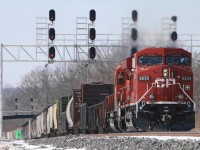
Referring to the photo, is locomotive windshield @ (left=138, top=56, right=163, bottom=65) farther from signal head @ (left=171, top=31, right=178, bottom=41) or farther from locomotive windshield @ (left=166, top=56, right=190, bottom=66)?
signal head @ (left=171, top=31, right=178, bottom=41)

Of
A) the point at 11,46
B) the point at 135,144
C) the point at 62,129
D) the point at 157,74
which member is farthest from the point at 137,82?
the point at 11,46

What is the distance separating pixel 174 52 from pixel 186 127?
10.2 feet

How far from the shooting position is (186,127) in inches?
977

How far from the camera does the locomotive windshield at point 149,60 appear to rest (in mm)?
25109

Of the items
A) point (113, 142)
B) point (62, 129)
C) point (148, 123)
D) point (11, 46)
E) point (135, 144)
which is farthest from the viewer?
point (11, 46)

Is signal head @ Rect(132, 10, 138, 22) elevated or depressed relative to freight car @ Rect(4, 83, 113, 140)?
elevated

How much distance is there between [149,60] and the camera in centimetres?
2527

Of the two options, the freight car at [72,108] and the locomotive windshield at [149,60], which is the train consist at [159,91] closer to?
the locomotive windshield at [149,60]

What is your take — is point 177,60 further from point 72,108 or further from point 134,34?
point 72,108

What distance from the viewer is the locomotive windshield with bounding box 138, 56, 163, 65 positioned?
25.1m

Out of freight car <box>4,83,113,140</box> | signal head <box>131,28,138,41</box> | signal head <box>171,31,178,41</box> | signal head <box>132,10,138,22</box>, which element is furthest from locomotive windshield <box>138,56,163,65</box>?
signal head <box>132,10,138,22</box>

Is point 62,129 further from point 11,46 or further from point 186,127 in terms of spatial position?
point 186,127

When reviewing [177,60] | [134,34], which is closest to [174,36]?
[134,34]

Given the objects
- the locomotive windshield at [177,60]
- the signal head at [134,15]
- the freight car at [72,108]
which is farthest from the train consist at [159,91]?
the signal head at [134,15]
